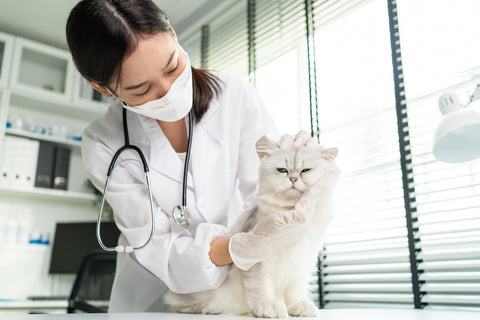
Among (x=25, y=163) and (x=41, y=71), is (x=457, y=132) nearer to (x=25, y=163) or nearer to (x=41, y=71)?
(x=25, y=163)

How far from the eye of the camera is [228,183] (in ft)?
3.84

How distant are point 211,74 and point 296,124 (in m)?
1.12

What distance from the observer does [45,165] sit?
3217mm

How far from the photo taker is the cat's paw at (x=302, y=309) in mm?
879

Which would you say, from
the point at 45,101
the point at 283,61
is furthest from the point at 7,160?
the point at 283,61

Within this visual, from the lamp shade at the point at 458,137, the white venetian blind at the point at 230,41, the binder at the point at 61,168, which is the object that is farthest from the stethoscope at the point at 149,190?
the binder at the point at 61,168

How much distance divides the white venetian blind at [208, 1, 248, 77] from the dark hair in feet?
5.94

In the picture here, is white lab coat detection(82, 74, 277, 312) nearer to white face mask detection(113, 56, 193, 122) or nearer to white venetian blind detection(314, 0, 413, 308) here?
white face mask detection(113, 56, 193, 122)

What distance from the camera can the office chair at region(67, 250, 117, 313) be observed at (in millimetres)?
1917

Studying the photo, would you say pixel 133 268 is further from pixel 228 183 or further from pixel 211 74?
pixel 211 74

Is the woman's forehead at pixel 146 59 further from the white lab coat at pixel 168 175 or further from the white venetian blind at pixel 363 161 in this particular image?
the white venetian blind at pixel 363 161

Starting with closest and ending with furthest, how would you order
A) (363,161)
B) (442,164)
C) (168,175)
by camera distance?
(168,175) → (442,164) → (363,161)

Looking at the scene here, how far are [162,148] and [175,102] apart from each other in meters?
0.16

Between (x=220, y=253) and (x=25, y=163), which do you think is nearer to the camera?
(x=220, y=253)
